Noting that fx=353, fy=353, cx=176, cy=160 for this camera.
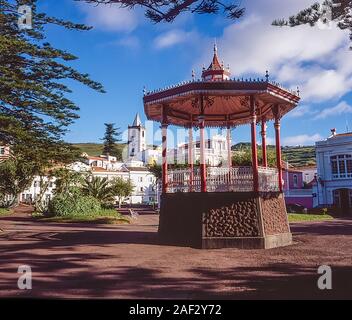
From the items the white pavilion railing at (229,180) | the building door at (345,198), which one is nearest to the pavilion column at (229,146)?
the white pavilion railing at (229,180)

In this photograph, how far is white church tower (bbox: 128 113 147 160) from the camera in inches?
4488

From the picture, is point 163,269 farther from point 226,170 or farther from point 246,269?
point 226,170

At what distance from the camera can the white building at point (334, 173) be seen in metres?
39.6

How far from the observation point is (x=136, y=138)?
11456 cm

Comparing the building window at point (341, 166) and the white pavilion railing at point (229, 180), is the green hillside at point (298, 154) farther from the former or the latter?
the white pavilion railing at point (229, 180)

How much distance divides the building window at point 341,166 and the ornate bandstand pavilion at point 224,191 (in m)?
27.7

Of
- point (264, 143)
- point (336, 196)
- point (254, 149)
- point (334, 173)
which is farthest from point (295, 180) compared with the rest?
point (254, 149)

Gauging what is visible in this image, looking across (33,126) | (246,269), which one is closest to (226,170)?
(246,269)

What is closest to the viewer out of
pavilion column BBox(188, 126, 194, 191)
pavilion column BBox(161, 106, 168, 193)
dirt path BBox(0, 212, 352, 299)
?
dirt path BBox(0, 212, 352, 299)

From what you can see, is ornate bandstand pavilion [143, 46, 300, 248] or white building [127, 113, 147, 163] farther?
white building [127, 113, 147, 163]

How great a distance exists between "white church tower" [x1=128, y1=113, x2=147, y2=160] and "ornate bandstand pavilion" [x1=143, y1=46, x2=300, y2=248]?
9693cm

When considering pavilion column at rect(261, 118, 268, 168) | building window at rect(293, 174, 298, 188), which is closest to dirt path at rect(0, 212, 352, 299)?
pavilion column at rect(261, 118, 268, 168)

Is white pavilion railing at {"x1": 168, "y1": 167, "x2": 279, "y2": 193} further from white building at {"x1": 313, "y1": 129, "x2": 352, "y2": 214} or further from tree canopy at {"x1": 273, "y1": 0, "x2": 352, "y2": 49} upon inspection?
white building at {"x1": 313, "y1": 129, "x2": 352, "y2": 214}

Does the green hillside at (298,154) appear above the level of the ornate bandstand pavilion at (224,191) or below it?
above
